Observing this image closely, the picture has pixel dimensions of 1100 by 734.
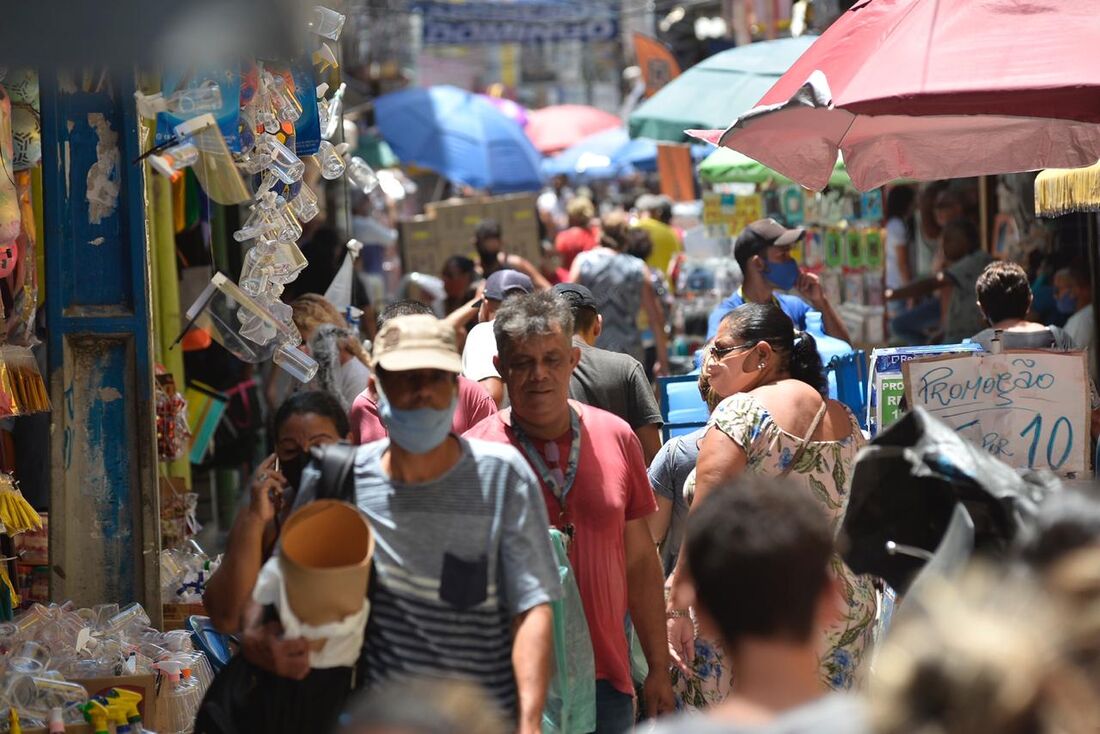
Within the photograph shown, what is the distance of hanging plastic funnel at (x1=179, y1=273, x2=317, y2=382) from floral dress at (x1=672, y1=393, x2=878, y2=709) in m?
1.93

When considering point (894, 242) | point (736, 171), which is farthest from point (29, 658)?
point (894, 242)

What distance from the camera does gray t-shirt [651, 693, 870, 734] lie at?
245cm

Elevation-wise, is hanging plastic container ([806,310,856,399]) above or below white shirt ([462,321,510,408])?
below

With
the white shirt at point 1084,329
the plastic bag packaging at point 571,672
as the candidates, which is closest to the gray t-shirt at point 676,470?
the plastic bag packaging at point 571,672

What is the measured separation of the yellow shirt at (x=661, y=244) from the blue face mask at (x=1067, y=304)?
17.2 feet

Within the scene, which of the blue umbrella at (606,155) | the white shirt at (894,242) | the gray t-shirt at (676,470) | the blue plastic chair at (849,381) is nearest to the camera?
the gray t-shirt at (676,470)

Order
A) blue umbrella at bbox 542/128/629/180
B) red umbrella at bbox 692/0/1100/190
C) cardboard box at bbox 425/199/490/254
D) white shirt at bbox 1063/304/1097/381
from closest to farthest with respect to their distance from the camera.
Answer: red umbrella at bbox 692/0/1100/190 → white shirt at bbox 1063/304/1097/381 → cardboard box at bbox 425/199/490/254 → blue umbrella at bbox 542/128/629/180

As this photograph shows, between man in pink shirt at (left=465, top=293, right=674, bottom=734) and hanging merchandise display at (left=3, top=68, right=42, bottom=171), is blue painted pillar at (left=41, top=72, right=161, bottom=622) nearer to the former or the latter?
hanging merchandise display at (left=3, top=68, right=42, bottom=171)

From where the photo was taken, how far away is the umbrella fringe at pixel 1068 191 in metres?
7.00

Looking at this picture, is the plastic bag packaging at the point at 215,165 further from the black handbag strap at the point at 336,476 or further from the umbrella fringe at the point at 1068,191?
the umbrella fringe at the point at 1068,191

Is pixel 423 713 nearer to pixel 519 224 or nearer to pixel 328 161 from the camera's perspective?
pixel 328 161

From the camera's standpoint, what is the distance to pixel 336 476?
3445 millimetres

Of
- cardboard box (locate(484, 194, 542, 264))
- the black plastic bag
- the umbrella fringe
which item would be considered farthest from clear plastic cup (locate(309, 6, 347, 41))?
cardboard box (locate(484, 194, 542, 264))

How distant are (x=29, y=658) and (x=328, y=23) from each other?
259cm
